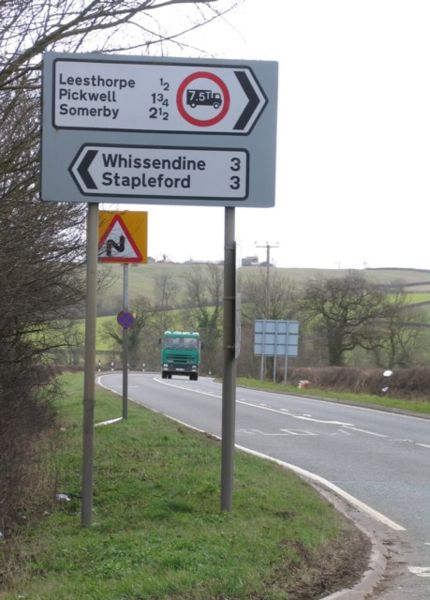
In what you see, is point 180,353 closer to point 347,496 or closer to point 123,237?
point 123,237

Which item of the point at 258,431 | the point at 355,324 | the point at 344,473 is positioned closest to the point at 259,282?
the point at 355,324

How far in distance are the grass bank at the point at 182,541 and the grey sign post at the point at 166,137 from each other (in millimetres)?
570

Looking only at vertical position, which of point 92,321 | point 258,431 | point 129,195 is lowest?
point 258,431

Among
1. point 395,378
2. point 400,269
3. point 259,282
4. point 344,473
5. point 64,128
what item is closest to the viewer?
point 64,128

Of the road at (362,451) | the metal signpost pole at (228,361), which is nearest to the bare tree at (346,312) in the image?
the road at (362,451)

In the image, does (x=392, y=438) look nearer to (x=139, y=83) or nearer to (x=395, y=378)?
(x=139, y=83)

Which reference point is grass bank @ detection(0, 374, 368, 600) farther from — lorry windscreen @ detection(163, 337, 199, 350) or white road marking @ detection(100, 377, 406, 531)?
lorry windscreen @ detection(163, 337, 199, 350)

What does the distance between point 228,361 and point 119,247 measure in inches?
271

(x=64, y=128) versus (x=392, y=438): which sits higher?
(x=64, y=128)

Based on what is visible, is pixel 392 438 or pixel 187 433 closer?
pixel 187 433

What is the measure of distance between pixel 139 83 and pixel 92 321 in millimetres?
2110

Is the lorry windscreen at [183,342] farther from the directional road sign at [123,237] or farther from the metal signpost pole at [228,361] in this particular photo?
the metal signpost pole at [228,361]

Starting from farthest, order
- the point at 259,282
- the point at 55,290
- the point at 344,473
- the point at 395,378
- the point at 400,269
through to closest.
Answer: the point at 400,269
the point at 259,282
the point at 395,378
the point at 344,473
the point at 55,290

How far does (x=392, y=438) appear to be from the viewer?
19.5 meters
